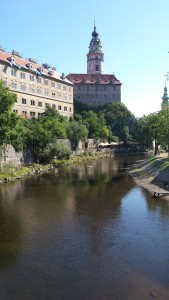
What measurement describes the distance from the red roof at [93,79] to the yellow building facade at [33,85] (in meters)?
42.6

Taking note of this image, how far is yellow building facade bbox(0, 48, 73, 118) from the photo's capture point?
72.0 metres

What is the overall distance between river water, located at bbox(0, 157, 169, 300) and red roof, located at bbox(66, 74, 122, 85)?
105m

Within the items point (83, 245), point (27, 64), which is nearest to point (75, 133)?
point (27, 64)

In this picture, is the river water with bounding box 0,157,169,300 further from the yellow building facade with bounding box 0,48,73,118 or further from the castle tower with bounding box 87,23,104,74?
the castle tower with bounding box 87,23,104,74

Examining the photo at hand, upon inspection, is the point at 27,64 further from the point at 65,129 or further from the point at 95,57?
the point at 95,57

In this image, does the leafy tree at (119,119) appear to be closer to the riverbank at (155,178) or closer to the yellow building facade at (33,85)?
the yellow building facade at (33,85)

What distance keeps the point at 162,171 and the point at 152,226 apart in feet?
73.7

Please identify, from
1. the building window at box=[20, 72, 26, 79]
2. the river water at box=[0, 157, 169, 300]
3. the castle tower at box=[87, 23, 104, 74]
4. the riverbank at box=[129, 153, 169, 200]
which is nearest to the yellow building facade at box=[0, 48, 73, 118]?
the building window at box=[20, 72, 26, 79]

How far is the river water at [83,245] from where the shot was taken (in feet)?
55.4

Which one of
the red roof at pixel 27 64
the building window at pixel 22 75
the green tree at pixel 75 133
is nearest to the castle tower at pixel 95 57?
the red roof at pixel 27 64

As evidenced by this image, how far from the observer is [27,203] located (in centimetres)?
3450

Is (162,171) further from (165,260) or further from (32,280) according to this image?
(32,280)

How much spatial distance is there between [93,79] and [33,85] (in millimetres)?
64701

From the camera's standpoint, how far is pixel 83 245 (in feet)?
74.6
